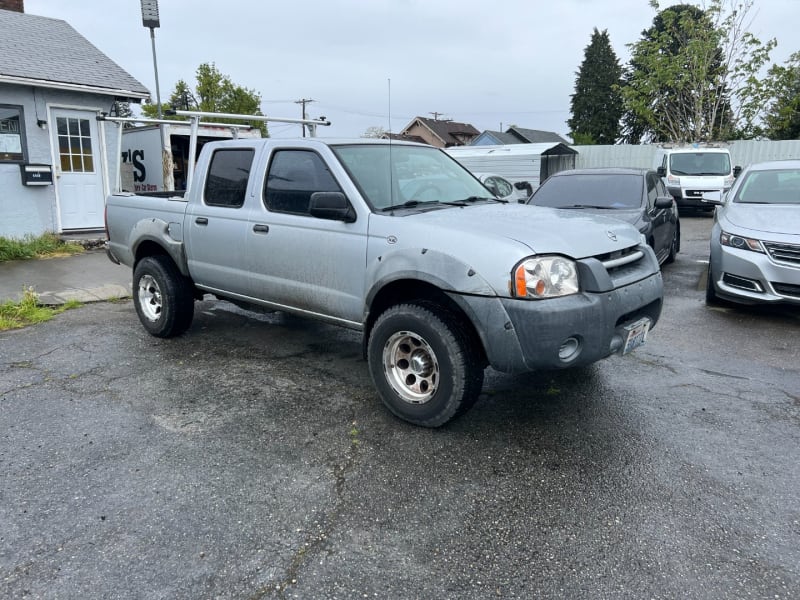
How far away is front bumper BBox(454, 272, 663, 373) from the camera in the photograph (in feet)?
10.8

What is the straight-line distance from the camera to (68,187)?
11422mm

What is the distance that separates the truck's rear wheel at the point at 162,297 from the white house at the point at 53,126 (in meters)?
6.44

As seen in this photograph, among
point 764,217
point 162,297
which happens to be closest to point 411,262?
point 162,297

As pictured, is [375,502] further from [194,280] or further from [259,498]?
[194,280]

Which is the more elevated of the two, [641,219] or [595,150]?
[595,150]

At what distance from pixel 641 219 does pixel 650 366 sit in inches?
119

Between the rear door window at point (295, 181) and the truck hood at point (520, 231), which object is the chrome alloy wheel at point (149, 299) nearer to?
the rear door window at point (295, 181)

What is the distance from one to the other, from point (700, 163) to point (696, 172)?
0.34 meters

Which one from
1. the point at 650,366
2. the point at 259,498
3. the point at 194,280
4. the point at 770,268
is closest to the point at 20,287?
the point at 194,280

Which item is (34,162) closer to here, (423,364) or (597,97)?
(423,364)

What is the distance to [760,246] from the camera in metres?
6.15

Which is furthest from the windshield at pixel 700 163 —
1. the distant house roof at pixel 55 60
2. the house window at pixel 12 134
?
the house window at pixel 12 134

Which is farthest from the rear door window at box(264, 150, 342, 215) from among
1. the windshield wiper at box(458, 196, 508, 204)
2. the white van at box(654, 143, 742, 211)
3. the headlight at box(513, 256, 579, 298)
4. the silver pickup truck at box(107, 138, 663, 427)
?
the white van at box(654, 143, 742, 211)

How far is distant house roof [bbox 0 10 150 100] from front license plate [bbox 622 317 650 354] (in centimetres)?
1074
